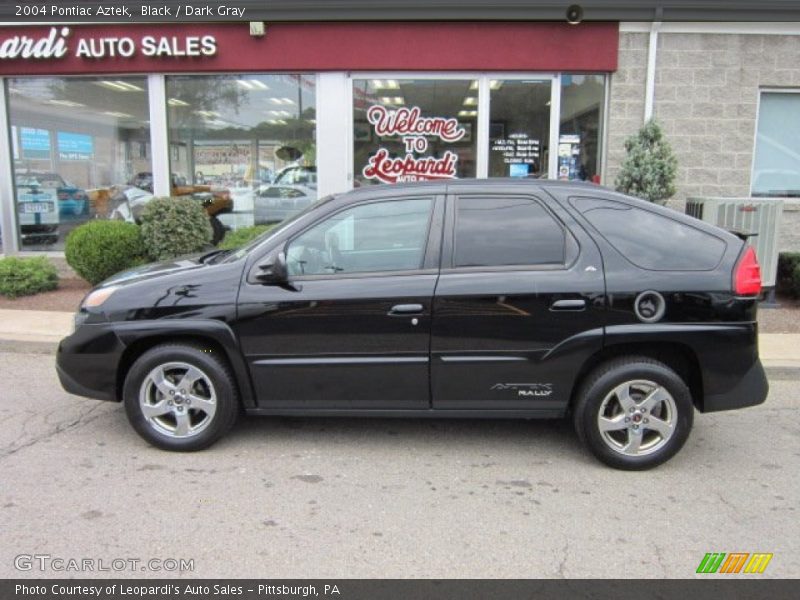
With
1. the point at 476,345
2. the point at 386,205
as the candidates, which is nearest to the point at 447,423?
the point at 476,345

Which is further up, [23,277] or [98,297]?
[98,297]

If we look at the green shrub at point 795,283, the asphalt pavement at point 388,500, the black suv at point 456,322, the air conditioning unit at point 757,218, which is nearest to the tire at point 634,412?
the black suv at point 456,322

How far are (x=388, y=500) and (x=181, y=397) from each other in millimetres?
1505

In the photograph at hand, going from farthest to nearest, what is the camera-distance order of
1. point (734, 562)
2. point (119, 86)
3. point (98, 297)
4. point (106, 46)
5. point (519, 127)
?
point (119, 86) → point (519, 127) → point (106, 46) → point (98, 297) → point (734, 562)

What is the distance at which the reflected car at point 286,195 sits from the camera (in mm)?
10102

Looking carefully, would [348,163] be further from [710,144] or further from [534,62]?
[710,144]

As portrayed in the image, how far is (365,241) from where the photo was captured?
419 centimetres

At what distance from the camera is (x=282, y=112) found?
9.98 metres

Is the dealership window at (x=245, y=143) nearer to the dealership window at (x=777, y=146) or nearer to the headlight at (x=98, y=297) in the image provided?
the headlight at (x=98, y=297)

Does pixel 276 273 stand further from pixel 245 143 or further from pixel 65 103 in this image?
pixel 65 103

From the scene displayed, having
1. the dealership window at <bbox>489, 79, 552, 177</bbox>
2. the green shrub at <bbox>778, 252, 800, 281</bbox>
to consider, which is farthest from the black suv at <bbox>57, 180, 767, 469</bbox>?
the dealership window at <bbox>489, 79, 552, 177</bbox>

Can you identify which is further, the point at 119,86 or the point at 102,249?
the point at 119,86

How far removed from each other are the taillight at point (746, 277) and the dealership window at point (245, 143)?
7074 millimetres
